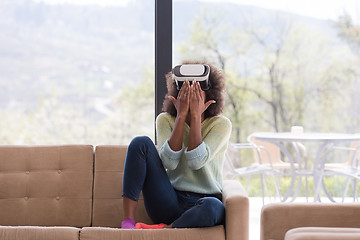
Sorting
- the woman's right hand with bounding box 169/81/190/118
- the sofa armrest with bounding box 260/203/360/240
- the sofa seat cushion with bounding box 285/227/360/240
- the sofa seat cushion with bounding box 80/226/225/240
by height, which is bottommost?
the sofa seat cushion with bounding box 80/226/225/240

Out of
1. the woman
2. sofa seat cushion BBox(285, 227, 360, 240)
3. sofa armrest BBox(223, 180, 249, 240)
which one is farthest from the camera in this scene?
the woman

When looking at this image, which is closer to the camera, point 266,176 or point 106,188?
point 106,188

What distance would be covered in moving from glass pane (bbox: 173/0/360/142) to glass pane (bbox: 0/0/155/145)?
2.65 feet

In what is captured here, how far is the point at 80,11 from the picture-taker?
468cm

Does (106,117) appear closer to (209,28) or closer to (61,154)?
(209,28)

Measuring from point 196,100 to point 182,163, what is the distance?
0.33m

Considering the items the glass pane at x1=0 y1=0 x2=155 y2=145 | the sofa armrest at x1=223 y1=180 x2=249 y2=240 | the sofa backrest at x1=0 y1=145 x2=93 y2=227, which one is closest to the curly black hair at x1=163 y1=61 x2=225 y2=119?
the sofa backrest at x1=0 y1=145 x2=93 y2=227

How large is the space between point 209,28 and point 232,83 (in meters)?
0.65

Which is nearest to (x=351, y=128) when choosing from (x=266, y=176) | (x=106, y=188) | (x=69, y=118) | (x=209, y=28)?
(x=266, y=176)

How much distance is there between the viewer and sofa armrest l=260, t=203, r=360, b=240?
2023 millimetres

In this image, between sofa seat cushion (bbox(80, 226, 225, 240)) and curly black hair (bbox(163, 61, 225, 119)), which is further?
curly black hair (bbox(163, 61, 225, 119))

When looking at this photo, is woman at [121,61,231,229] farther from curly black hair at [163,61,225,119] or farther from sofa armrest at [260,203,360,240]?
sofa armrest at [260,203,360,240]

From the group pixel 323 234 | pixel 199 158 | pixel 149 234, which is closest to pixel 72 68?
pixel 199 158

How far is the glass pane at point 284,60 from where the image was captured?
17.3 feet
